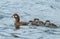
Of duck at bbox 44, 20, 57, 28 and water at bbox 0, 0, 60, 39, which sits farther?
duck at bbox 44, 20, 57, 28

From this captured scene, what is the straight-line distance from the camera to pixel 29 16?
17.8 meters

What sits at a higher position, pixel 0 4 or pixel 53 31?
pixel 0 4

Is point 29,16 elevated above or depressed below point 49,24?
above

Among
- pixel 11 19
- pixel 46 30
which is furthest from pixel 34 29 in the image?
pixel 11 19

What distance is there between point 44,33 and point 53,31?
47 centimetres

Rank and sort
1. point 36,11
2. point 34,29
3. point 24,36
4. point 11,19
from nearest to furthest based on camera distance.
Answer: point 24,36 < point 34,29 < point 11,19 < point 36,11

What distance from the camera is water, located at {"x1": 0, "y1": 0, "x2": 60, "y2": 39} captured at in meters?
14.6

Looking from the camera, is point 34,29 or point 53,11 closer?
point 34,29

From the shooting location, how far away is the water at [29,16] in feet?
47.9

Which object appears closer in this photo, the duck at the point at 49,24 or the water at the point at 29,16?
the water at the point at 29,16

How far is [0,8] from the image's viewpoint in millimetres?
19250

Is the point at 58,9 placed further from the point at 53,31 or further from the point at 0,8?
the point at 53,31

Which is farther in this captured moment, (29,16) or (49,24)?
(29,16)

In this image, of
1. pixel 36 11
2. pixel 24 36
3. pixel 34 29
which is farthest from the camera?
pixel 36 11
